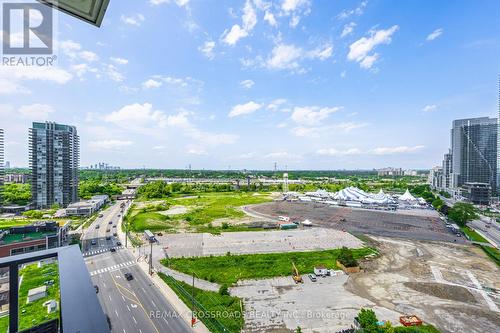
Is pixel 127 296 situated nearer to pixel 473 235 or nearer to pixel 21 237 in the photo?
pixel 21 237

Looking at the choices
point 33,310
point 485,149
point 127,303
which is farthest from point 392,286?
point 485,149

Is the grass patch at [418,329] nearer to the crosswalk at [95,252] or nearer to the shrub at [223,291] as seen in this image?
the shrub at [223,291]

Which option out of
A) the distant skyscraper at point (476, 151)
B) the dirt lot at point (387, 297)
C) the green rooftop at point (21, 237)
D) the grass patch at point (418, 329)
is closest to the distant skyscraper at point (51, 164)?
the green rooftop at point (21, 237)

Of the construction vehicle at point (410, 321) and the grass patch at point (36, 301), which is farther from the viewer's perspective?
the construction vehicle at point (410, 321)

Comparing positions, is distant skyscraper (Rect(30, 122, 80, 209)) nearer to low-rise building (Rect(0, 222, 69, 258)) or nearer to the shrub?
low-rise building (Rect(0, 222, 69, 258))

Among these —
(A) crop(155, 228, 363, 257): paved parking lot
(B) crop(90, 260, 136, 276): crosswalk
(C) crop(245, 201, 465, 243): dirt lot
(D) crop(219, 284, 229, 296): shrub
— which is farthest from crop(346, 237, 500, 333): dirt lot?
(B) crop(90, 260, 136, 276): crosswalk

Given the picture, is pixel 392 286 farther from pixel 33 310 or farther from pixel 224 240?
pixel 33 310

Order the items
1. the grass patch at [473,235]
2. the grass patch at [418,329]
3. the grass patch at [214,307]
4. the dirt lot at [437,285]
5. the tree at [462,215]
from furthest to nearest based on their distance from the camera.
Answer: the tree at [462,215], the grass patch at [473,235], the dirt lot at [437,285], the grass patch at [214,307], the grass patch at [418,329]
